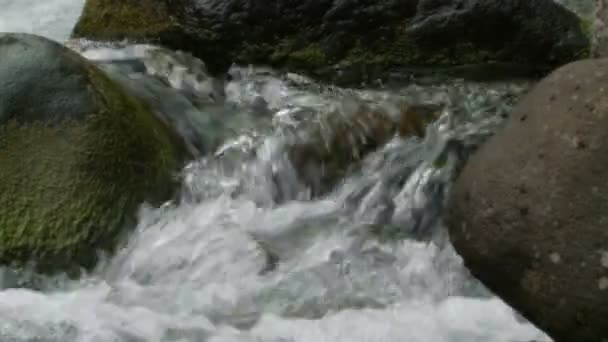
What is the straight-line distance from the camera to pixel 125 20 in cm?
636

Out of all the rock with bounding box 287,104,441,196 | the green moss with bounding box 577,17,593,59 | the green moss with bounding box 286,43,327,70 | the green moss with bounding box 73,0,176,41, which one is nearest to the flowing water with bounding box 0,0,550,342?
the rock with bounding box 287,104,441,196

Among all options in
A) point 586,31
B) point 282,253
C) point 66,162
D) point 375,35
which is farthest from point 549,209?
point 586,31

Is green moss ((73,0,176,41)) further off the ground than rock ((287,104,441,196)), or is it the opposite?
green moss ((73,0,176,41))

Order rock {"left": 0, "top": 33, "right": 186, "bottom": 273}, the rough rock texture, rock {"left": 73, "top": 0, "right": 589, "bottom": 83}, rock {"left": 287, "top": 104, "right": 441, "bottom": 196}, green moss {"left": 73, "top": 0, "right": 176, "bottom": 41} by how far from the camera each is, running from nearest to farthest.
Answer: rock {"left": 0, "top": 33, "right": 186, "bottom": 273} < rock {"left": 287, "top": 104, "right": 441, "bottom": 196} < the rough rock texture < rock {"left": 73, "top": 0, "right": 589, "bottom": 83} < green moss {"left": 73, "top": 0, "right": 176, "bottom": 41}

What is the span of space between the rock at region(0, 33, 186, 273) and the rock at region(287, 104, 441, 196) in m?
0.79

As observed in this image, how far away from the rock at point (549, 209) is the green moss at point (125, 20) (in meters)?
2.87

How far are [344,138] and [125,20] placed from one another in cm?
190

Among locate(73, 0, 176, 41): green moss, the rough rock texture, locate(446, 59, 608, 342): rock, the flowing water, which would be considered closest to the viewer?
locate(446, 59, 608, 342): rock

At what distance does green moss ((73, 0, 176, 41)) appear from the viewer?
6281 mm

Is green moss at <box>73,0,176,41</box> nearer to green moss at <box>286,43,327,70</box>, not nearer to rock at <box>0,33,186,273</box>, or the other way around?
green moss at <box>286,43,327,70</box>

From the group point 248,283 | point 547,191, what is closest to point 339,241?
point 248,283

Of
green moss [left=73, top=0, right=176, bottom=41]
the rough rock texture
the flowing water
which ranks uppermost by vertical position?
green moss [left=73, top=0, right=176, bottom=41]

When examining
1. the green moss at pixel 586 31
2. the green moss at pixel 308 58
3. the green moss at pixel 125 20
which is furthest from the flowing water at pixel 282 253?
the green moss at pixel 586 31

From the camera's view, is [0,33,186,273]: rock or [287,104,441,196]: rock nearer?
[0,33,186,273]: rock
